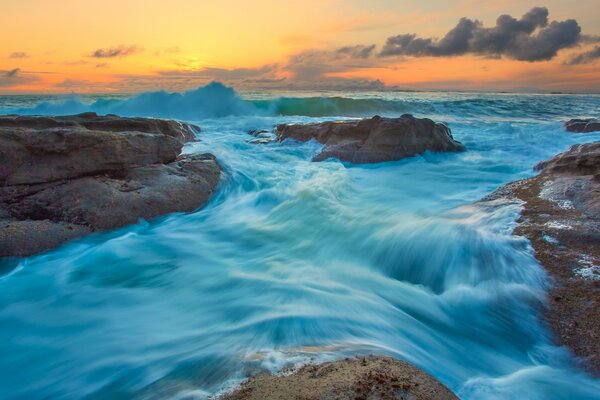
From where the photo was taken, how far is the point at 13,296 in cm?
401

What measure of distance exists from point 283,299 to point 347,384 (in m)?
1.79

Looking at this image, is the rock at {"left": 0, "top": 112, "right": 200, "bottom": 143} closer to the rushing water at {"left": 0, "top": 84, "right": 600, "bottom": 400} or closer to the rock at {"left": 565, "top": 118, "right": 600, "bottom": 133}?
the rushing water at {"left": 0, "top": 84, "right": 600, "bottom": 400}

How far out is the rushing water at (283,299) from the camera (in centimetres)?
276

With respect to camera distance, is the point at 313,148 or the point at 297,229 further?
the point at 313,148

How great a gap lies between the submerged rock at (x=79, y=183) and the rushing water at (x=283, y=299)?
0.87 ft

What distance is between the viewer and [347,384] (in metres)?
2.01

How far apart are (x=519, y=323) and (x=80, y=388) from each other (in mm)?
3260

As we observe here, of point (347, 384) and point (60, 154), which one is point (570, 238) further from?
point (60, 154)

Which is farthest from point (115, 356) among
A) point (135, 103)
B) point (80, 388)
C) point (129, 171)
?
point (135, 103)

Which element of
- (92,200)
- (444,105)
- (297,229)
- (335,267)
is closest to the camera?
(335,267)

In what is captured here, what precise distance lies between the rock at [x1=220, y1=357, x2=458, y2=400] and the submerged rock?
3.81 meters

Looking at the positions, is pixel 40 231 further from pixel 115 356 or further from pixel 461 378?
pixel 461 378

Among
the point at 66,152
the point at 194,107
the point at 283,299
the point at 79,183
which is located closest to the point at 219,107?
the point at 194,107

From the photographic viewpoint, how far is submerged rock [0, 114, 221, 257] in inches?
195
